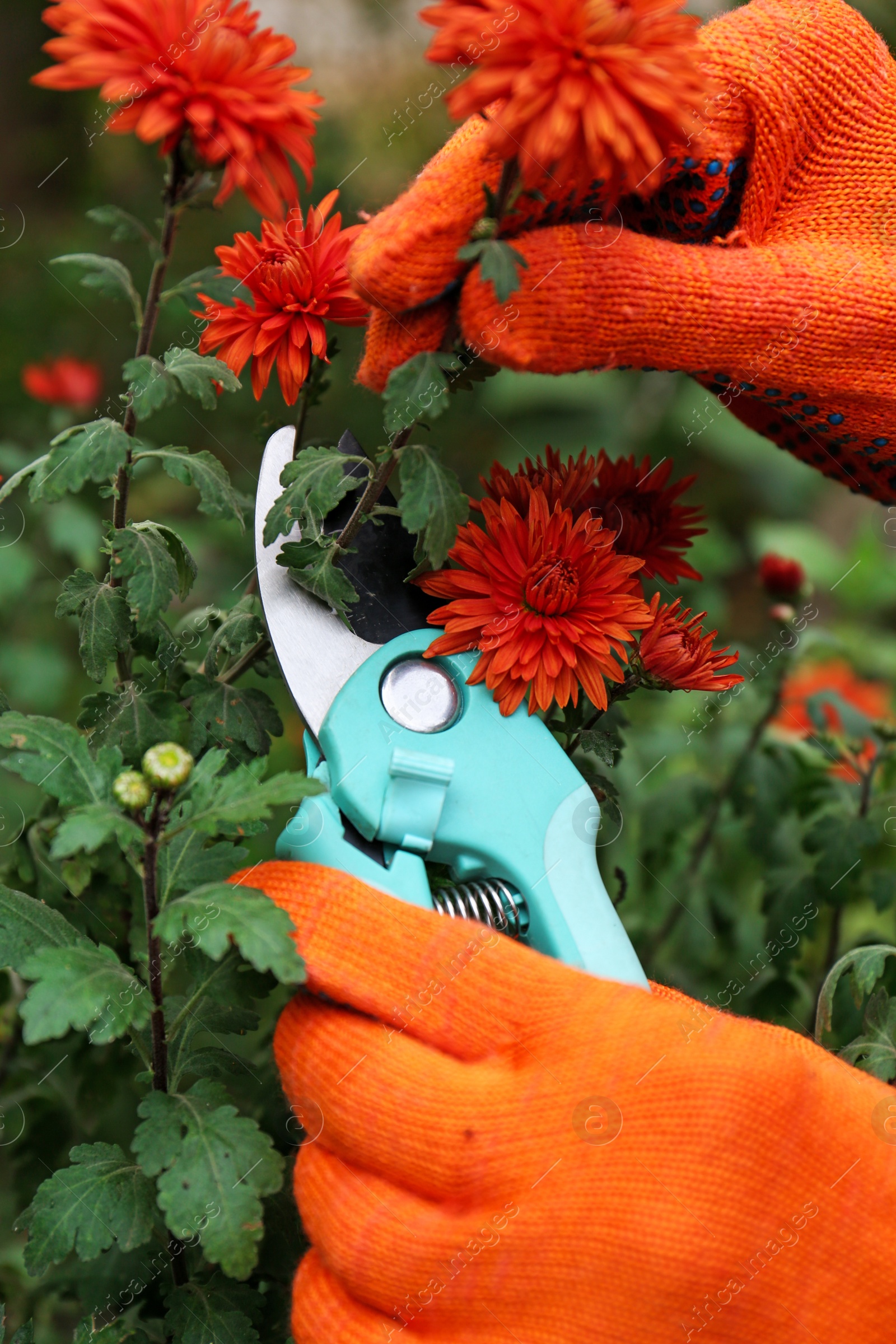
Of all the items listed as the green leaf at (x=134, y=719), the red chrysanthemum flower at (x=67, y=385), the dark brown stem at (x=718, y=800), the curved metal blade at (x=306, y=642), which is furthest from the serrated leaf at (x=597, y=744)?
the red chrysanthemum flower at (x=67, y=385)

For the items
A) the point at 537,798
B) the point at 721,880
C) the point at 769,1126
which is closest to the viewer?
the point at 769,1126

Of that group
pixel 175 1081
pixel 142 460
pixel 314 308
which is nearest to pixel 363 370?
pixel 314 308

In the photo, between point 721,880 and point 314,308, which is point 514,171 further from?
point 721,880

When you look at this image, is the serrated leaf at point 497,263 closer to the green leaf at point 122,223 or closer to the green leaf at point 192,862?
the green leaf at point 122,223

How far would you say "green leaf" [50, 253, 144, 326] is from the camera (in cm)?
66

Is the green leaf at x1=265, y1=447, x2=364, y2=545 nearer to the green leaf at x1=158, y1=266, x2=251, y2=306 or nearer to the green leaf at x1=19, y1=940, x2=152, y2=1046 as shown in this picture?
the green leaf at x1=158, y1=266, x2=251, y2=306

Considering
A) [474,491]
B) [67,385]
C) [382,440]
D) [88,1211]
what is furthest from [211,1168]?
[474,491]

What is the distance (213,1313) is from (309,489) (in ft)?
1.64

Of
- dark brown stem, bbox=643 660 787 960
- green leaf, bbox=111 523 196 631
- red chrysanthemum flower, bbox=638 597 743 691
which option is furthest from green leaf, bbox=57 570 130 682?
dark brown stem, bbox=643 660 787 960

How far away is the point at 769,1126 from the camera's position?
533 mm

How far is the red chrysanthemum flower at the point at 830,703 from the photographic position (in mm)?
1273

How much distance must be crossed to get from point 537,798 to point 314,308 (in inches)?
12.8

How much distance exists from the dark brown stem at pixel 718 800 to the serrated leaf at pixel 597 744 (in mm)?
499

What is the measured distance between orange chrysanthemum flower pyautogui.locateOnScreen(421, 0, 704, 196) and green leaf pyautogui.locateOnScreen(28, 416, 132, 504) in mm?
263
